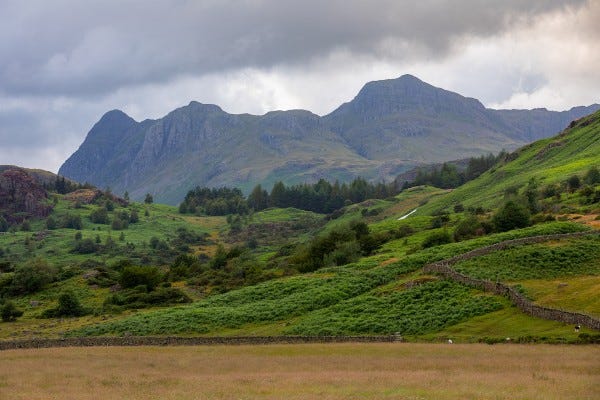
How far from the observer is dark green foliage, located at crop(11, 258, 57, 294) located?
128 metres

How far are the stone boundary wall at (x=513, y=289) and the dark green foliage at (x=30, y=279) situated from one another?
75.8 metres

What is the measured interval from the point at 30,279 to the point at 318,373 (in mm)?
100553

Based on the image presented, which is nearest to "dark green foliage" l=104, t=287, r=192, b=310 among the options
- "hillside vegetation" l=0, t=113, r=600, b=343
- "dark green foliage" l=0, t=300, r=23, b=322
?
"hillside vegetation" l=0, t=113, r=600, b=343

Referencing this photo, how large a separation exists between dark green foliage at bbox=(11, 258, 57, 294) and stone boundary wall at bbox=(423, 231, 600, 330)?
2986 inches

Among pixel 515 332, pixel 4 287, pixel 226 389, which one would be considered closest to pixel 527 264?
pixel 515 332

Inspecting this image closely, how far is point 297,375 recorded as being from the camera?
41219 mm

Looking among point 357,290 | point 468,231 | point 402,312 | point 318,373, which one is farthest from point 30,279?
point 318,373

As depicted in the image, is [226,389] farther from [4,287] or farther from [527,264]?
[4,287]

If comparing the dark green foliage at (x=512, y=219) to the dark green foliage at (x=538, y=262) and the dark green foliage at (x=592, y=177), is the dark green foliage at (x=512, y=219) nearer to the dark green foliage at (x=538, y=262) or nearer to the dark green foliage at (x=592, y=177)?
the dark green foliage at (x=538, y=262)

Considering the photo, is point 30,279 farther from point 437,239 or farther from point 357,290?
point 437,239

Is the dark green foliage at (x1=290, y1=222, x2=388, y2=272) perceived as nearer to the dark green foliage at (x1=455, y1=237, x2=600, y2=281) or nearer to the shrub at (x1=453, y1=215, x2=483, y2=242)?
the shrub at (x1=453, y1=215, x2=483, y2=242)

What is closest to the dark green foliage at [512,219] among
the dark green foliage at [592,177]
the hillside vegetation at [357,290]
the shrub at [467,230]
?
the hillside vegetation at [357,290]

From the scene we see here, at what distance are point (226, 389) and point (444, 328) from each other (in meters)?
34.2

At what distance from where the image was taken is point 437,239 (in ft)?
385
